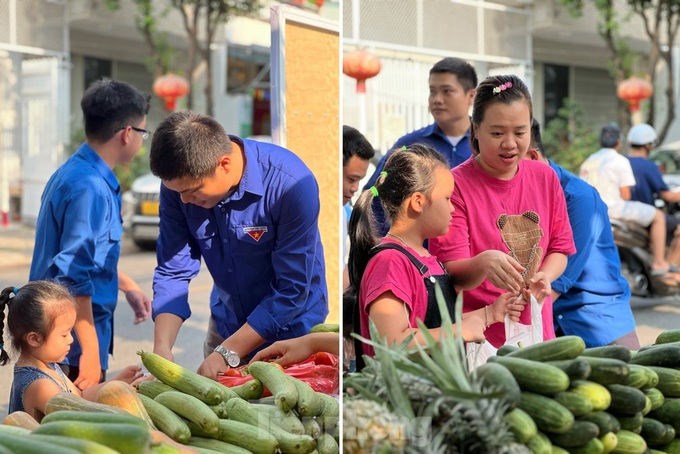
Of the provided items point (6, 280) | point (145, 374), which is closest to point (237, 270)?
point (145, 374)

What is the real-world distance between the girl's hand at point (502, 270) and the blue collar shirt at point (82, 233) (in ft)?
5.23

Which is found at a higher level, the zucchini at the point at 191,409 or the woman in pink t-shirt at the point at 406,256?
the woman in pink t-shirt at the point at 406,256

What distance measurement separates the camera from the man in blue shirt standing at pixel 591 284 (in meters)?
3.61

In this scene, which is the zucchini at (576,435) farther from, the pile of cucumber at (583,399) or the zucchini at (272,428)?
the zucchini at (272,428)

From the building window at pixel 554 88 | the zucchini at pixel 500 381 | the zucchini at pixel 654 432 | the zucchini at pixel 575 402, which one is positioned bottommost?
the zucchini at pixel 654 432

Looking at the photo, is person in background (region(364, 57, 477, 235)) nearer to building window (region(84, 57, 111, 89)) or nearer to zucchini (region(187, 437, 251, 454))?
zucchini (region(187, 437, 251, 454))

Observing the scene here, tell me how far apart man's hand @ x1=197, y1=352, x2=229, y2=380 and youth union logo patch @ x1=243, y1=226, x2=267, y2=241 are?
432mm

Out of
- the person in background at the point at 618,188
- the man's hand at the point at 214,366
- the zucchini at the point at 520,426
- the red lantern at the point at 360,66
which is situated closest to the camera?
the zucchini at the point at 520,426

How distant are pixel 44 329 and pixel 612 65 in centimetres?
1613

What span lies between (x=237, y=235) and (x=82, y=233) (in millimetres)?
629

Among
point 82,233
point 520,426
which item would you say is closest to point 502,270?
point 520,426

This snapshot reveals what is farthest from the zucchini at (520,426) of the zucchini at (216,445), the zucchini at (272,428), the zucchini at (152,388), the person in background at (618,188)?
the person in background at (618,188)

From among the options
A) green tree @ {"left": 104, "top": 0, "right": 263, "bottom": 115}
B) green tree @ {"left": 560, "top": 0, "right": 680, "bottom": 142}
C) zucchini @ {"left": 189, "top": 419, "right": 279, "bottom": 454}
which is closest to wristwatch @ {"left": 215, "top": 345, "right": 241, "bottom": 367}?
zucchini @ {"left": 189, "top": 419, "right": 279, "bottom": 454}

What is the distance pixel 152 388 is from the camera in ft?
9.09
